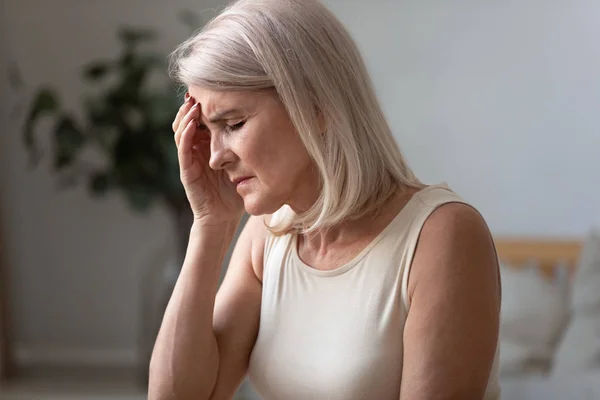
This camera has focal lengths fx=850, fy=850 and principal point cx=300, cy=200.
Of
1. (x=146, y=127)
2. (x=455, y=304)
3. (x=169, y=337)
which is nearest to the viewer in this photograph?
(x=455, y=304)

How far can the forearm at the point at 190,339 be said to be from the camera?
4.65 feet

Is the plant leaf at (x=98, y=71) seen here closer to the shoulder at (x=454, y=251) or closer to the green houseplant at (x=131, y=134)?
the green houseplant at (x=131, y=134)

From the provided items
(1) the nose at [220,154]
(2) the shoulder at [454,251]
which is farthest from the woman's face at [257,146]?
(2) the shoulder at [454,251]

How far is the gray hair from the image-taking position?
1254mm

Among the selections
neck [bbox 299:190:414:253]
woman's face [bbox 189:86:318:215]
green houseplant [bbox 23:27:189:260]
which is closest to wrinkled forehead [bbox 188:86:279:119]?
woman's face [bbox 189:86:318:215]

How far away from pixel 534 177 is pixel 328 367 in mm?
1999

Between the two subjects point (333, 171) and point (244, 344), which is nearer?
point (333, 171)

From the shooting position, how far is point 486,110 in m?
3.12

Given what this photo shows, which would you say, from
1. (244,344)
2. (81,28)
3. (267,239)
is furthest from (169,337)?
(81,28)

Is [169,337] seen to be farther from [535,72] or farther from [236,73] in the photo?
[535,72]

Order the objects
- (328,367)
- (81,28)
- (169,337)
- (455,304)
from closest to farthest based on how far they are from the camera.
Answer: (455,304), (328,367), (169,337), (81,28)

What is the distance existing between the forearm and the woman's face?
183 mm

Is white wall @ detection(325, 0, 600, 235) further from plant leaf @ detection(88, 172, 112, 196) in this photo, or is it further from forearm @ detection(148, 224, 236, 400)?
forearm @ detection(148, 224, 236, 400)

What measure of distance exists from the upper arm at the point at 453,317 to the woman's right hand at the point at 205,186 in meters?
0.40
